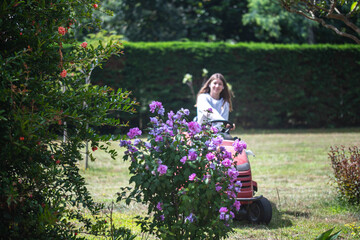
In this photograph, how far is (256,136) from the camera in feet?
44.4

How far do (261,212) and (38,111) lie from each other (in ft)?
9.63

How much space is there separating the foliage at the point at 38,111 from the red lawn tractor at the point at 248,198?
77.8 inches

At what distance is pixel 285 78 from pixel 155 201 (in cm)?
1310

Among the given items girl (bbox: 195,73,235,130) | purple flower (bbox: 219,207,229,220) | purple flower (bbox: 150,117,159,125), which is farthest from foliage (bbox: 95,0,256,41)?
purple flower (bbox: 219,207,229,220)

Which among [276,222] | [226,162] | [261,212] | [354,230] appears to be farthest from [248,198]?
[226,162]

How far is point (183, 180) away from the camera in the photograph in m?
3.06

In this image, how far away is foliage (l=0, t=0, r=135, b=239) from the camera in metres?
2.43

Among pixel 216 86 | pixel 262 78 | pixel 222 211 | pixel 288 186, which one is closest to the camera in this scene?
pixel 222 211

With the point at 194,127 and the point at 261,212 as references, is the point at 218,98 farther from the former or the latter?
the point at 194,127

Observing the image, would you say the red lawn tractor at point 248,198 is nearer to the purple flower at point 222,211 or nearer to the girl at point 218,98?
the girl at point 218,98

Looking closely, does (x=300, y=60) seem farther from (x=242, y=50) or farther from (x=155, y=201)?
(x=155, y=201)

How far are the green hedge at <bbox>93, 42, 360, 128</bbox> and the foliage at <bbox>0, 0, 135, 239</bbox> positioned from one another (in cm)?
1099

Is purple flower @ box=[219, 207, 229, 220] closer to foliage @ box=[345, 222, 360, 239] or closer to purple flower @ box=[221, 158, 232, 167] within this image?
purple flower @ box=[221, 158, 232, 167]

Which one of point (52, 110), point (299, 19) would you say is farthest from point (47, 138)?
point (299, 19)
